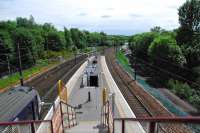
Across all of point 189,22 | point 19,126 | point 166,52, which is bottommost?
point 166,52

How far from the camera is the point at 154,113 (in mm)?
24281

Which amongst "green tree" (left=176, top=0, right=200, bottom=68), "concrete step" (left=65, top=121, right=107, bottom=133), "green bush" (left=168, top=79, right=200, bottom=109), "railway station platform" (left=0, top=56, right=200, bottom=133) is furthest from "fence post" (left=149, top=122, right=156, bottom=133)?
"green tree" (left=176, top=0, right=200, bottom=68)

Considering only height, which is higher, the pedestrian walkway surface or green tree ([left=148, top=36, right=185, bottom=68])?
green tree ([left=148, top=36, right=185, bottom=68])

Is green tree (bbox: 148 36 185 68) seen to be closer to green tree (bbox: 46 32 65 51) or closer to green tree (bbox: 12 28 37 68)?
green tree (bbox: 12 28 37 68)

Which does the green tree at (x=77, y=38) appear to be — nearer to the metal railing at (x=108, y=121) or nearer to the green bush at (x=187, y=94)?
the green bush at (x=187, y=94)

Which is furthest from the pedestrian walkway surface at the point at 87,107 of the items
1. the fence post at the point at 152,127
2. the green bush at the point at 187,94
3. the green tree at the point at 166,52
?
the green tree at the point at 166,52

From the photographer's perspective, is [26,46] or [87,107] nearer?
[87,107]

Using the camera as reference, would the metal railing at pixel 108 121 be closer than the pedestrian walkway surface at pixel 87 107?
Yes

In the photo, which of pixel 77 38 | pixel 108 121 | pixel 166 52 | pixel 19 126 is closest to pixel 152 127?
pixel 19 126

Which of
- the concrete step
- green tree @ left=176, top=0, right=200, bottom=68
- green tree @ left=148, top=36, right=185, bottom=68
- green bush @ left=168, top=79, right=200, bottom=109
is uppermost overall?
green tree @ left=176, top=0, right=200, bottom=68

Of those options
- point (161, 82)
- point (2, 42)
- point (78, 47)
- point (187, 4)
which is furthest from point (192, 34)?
point (78, 47)

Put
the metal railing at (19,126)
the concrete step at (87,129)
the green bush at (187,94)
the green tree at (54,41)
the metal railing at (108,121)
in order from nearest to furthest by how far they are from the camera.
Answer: the metal railing at (19,126), the metal railing at (108,121), the concrete step at (87,129), the green bush at (187,94), the green tree at (54,41)

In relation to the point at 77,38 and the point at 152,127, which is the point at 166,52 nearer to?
the point at 152,127

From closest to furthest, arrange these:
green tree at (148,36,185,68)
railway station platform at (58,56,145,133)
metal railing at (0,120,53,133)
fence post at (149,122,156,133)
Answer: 1. fence post at (149,122,156,133)
2. metal railing at (0,120,53,133)
3. railway station platform at (58,56,145,133)
4. green tree at (148,36,185,68)
